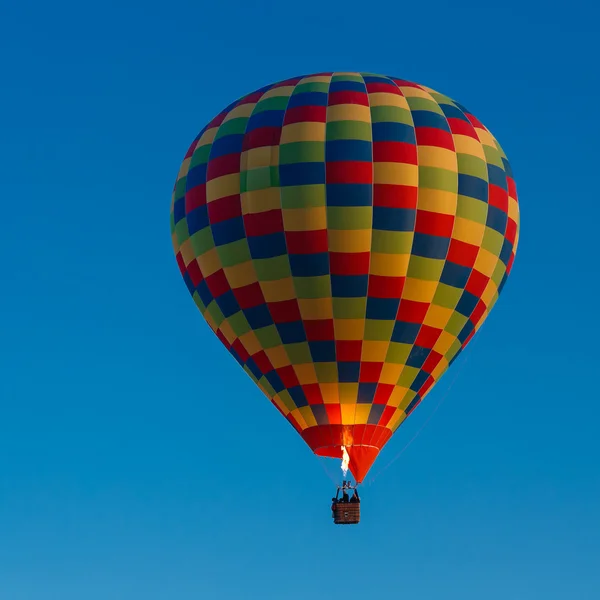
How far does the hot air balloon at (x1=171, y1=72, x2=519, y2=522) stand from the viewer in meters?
32.2

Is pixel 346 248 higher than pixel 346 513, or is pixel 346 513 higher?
pixel 346 248

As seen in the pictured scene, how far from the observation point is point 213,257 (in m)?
33.0

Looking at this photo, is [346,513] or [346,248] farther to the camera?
[346,248]

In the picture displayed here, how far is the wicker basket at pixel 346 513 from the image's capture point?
32000 mm

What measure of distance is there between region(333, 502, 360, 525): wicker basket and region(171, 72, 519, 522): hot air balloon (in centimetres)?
6

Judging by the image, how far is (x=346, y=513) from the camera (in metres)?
32.0

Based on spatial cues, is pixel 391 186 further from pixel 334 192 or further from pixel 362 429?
pixel 362 429

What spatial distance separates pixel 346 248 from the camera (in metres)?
32.2

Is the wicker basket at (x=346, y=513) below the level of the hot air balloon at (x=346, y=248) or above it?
below

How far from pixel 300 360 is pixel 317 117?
13.2 ft

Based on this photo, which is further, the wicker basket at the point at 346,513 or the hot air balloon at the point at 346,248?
the hot air balloon at the point at 346,248

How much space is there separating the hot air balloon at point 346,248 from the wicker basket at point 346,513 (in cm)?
6

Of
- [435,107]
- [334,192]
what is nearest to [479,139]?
[435,107]

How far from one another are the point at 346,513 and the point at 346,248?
4.29 meters
